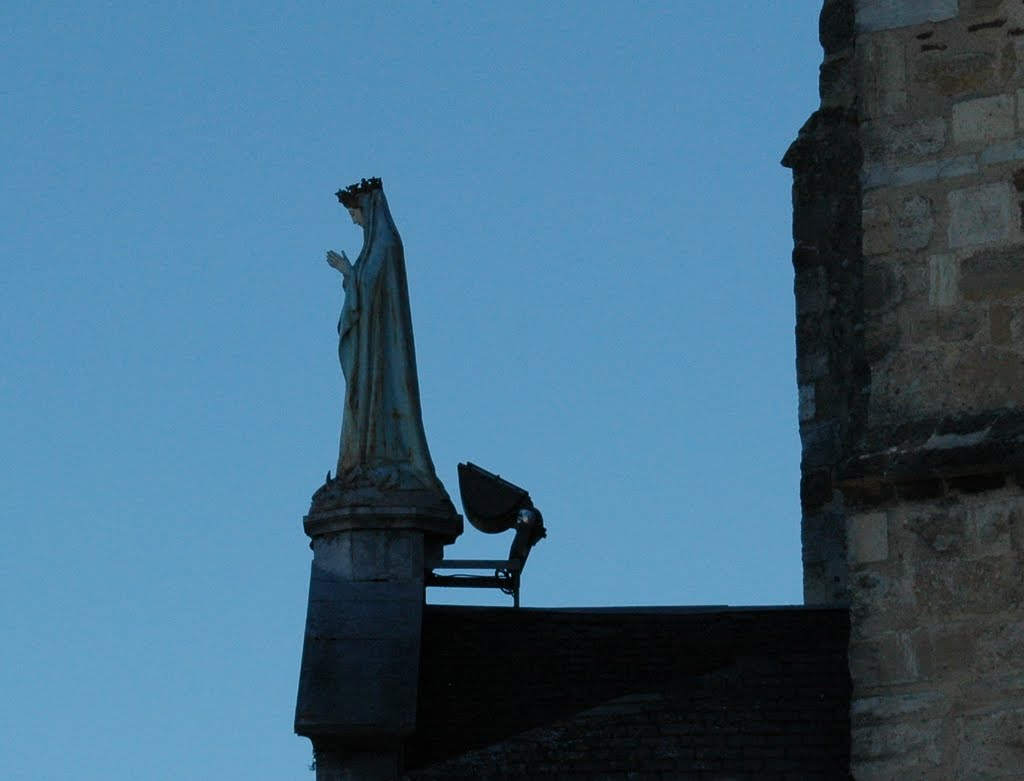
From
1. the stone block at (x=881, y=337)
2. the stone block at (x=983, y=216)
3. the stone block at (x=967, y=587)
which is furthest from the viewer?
the stone block at (x=881, y=337)

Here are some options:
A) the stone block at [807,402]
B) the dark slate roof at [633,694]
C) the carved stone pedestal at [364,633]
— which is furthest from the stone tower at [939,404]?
the stone block at [807,402]

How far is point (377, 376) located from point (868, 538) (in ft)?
25.3

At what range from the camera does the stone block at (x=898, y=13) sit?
13602 millimetres

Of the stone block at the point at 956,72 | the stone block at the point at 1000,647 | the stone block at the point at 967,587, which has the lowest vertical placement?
the stone block at the point at 1000,647

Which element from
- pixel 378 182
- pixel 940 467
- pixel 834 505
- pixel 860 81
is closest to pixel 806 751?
pixel 940 467

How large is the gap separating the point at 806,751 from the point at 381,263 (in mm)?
7122

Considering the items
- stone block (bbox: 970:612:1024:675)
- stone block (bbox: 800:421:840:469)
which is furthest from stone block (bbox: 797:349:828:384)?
stone block (bbox: 970:612:1024:675)

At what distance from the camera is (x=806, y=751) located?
14.8m

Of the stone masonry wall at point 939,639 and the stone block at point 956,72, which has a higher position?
the stone block at point 956,72

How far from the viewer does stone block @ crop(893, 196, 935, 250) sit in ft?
43.8

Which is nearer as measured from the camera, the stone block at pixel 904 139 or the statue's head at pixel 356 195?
the stone block at pixel 904 139

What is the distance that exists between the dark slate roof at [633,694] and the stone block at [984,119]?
11.1ft

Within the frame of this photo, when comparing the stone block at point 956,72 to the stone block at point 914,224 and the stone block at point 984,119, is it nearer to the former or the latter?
the stone block at point 984,119

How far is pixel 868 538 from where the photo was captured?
13.2m
